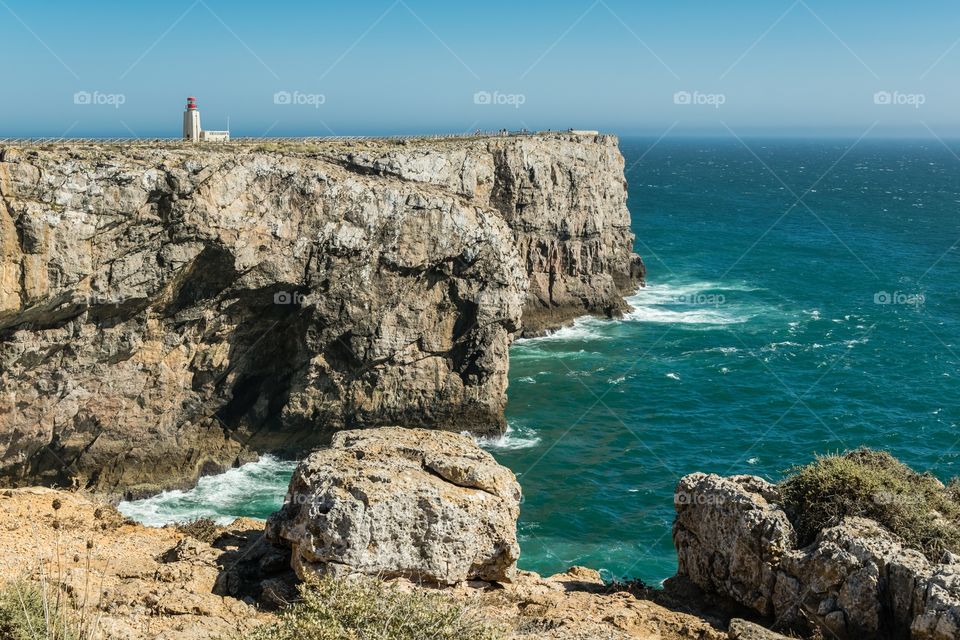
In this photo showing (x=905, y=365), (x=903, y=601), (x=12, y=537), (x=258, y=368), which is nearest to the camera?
(x=903, y=601)

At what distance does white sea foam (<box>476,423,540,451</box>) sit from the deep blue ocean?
17 cm

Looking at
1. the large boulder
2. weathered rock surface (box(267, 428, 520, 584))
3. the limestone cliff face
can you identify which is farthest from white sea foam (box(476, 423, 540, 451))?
weathered rock surface (box(267, 428, 520, 584))

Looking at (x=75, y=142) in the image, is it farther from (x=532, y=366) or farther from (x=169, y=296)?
(x=532, y=366)

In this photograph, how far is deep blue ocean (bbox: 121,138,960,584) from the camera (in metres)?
41.1

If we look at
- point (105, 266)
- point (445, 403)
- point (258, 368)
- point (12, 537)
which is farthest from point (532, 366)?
point (12, 537)

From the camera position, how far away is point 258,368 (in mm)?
47062

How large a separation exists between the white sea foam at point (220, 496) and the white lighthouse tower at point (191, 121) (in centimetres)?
1924

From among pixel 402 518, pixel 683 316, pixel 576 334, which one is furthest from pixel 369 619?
pixel 683 316

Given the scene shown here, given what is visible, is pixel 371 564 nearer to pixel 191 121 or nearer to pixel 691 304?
pixel 191 121

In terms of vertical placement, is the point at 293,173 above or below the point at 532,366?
above

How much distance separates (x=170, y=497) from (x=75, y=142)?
18.1m

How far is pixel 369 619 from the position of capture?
15.1 metres

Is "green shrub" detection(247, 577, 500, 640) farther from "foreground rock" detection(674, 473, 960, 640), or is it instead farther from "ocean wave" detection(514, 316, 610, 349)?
"ocean wave" detection(514, 316, 610, 349)
